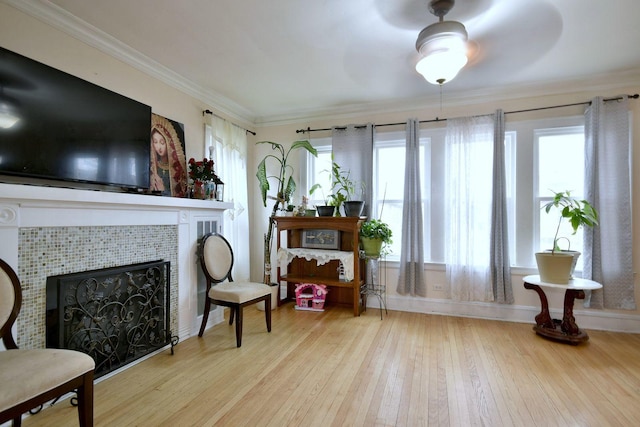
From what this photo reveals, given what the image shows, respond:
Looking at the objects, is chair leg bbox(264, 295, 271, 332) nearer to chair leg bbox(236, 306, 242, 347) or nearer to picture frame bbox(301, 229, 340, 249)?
chair leg bbox(236, 306, 242, 347)

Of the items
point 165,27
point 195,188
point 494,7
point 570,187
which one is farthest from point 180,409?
point 570,187

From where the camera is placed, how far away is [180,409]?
186 cm

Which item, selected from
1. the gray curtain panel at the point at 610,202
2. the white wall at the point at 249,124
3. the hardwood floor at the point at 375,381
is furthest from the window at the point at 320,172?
the gray curtain panel at the point at 610,202

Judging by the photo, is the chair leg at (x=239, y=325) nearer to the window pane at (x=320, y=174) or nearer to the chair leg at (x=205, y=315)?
the chair leg at (x=205, y=315)

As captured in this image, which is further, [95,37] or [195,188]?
[195,188]

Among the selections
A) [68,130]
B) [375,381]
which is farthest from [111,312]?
[375,381]

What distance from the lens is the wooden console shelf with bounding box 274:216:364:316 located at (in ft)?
11.8

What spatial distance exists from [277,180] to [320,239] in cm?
107

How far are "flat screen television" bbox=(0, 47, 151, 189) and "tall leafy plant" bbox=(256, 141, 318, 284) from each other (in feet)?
4.59

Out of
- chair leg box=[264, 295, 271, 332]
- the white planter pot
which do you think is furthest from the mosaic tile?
the white planter pot

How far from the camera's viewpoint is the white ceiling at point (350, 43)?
6.92ft

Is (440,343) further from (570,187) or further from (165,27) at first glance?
(165,27)

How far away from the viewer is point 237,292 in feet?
9.02

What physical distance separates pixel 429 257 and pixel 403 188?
2.84 ft
